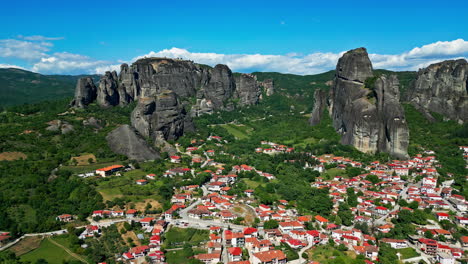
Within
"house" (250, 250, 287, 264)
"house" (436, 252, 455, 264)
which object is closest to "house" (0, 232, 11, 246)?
"house" (250, 250, 287, 264)

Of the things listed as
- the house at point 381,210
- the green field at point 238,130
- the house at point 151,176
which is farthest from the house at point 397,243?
the green field at point 238,130

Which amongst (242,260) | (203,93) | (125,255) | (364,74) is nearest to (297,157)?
(364,74)

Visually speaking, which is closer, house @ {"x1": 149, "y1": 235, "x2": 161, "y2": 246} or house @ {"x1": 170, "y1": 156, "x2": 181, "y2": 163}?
house @ {"x1": 149, "y1": 235, "x2": 161, "y2": 246}

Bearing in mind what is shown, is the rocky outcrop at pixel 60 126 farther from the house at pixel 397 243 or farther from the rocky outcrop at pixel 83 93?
the house at pixel 397 243

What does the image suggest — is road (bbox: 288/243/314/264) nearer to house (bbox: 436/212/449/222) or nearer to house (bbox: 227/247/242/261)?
house (bbox: 227/247/242/261)

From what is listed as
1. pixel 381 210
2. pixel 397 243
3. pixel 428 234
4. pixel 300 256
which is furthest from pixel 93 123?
pixel 428 234

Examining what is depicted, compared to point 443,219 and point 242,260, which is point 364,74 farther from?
point 242,260
